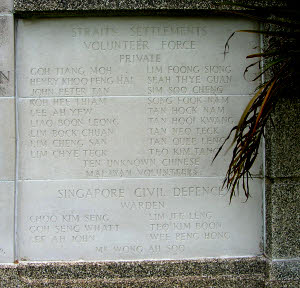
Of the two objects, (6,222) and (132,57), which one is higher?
(132,57)

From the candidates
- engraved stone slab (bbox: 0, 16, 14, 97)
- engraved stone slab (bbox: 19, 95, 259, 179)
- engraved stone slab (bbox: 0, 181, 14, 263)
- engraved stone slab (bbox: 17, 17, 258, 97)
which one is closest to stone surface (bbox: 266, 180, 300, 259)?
engraved stone slab (bbox: 19, 95, 259, 179)

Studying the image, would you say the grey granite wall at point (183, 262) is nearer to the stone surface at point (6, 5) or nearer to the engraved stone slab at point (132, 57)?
the stone surface at point (6, 5)

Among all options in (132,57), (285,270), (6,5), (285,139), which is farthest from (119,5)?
(285,270)

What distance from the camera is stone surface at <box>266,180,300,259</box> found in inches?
120

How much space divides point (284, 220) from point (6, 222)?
2.65m

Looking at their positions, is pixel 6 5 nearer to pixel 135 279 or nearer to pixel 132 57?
pixel 132 57

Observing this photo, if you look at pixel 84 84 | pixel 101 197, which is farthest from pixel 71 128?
pixel 101 197

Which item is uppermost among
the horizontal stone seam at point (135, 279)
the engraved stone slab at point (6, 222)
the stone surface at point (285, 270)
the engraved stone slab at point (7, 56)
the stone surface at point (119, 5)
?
the stone surface at point (119, 5)

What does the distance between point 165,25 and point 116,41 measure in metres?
0.51

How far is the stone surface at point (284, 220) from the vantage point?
120 inches

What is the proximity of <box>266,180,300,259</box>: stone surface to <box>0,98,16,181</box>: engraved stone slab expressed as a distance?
2.48 meters

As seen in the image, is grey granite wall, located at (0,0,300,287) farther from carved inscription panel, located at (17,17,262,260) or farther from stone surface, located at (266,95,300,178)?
carved inscription panel, located at (17,17,262,260)

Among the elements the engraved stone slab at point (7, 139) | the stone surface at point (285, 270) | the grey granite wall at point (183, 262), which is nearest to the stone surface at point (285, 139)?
the grey granite wall at point (183, 262)

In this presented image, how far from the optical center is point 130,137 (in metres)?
3.17
